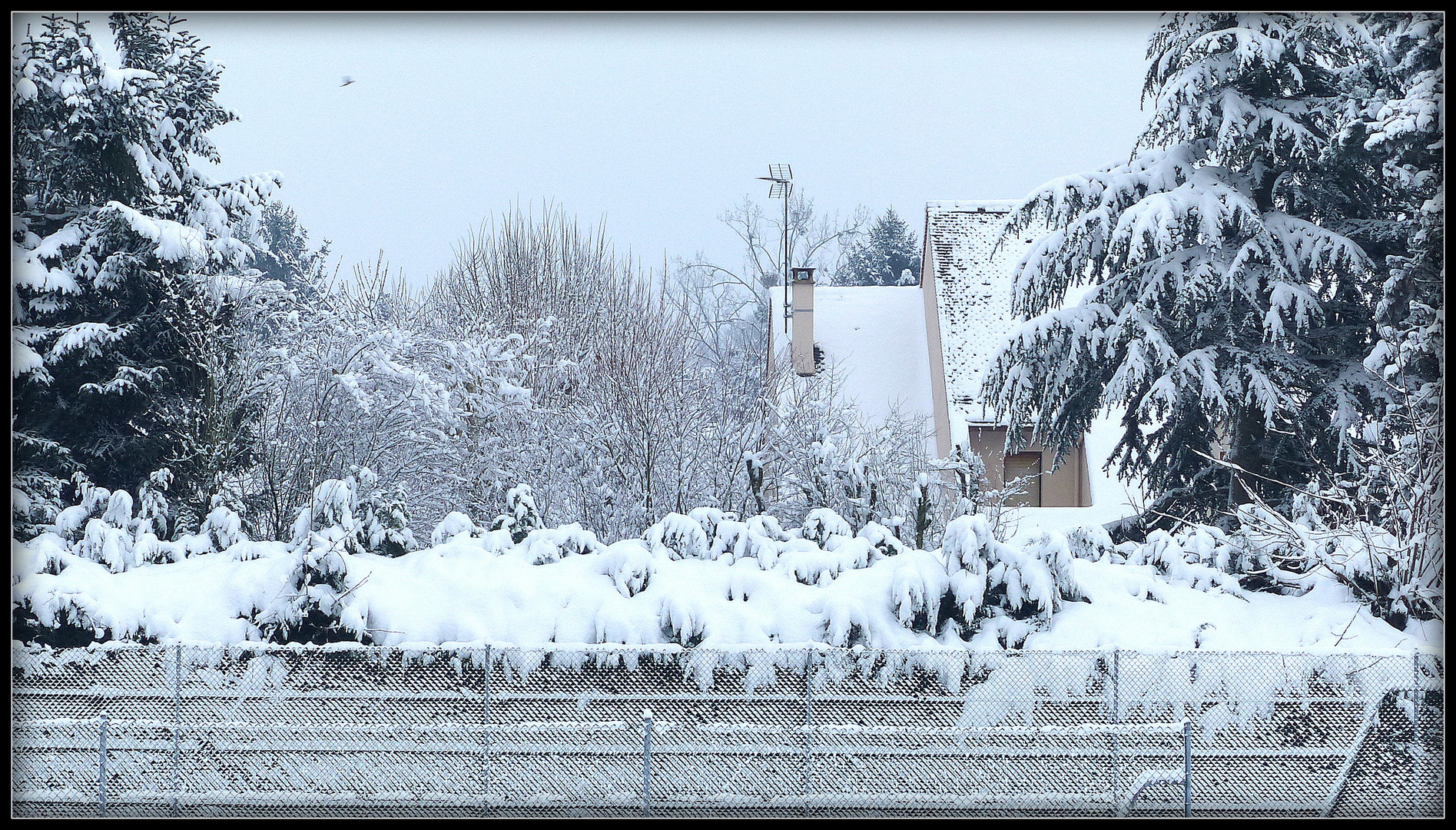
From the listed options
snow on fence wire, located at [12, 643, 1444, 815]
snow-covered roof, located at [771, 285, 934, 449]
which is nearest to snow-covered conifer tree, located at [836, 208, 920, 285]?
snow-covered roof, located at [771, 285, 934, 449]

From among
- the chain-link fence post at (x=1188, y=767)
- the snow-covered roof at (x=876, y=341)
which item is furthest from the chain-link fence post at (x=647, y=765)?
the snow-covered roof at (x=876, y=341)

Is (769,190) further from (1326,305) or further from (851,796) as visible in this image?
(851,796)

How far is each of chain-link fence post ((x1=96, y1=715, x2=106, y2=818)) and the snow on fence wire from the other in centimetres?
2

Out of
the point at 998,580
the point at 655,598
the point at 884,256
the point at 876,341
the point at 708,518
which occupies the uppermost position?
the point at 884,256

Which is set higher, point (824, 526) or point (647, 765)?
point (824, 526)

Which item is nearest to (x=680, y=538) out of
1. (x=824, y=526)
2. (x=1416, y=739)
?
(x=824, y=526)

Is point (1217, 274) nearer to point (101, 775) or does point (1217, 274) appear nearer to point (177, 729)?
point (177, 729)

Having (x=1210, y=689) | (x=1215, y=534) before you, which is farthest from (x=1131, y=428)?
(x=1210, y=689)

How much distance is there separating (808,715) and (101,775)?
16.7 ft

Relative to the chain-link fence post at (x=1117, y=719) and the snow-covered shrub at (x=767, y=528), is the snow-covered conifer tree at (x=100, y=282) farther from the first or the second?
the chain-link fence post at (x=1117, y=719)

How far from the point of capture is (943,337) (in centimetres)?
2277
